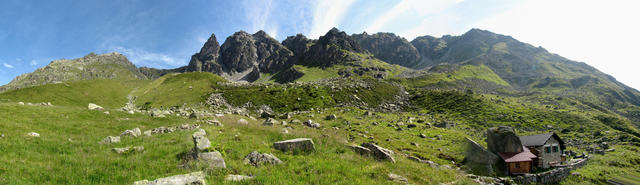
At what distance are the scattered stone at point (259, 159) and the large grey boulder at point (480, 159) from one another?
1941 centimetres

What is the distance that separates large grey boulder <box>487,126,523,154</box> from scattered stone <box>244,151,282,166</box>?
27823 millimetres

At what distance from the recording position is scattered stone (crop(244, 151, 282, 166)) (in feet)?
32.6

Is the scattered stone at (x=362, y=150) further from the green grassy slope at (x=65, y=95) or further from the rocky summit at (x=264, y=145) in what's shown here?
the green grassy slope at (x=65, y=95)

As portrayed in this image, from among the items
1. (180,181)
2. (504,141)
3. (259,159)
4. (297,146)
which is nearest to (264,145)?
(297,146)

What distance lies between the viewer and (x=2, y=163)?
789 centimetres

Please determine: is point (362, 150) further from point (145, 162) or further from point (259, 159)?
point (145, 162)

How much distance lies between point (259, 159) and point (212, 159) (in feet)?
6.66

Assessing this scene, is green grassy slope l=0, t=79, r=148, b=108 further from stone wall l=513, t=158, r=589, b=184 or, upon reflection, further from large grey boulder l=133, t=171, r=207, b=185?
stone wall l=513, t=158, r=589, b=184

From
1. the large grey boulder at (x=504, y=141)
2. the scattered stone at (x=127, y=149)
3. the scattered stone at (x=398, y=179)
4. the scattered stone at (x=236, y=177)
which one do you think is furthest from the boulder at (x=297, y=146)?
the large grey boulder at (x=504, y=141)

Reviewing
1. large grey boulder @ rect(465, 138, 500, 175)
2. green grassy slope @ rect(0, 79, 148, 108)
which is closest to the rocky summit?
large grey boulder @ rect(465, 138, 500, 175)

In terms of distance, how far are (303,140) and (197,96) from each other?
47.8 meters

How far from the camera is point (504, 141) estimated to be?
83.5 ft

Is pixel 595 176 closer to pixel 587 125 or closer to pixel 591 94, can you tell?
A: pixel 587 125

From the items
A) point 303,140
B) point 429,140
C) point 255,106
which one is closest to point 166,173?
point 303,140
